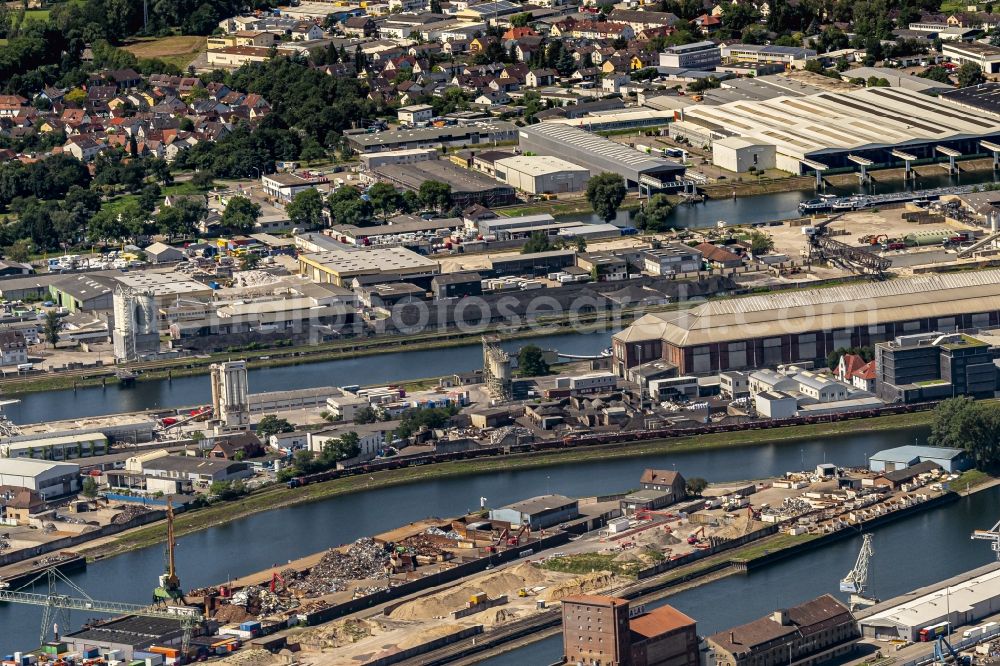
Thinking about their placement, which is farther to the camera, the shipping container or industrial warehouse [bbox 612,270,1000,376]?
industrial warehouse [bbox 612,270,1000,376]

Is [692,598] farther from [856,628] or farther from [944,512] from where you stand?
[944,512]

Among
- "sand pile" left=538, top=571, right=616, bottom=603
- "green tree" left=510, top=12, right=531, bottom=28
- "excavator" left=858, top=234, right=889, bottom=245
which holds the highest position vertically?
"green tree" left=510, top=12, right=531, bottom=28

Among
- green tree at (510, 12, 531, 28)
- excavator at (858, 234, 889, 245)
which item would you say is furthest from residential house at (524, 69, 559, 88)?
excavator at (858, 234, 889, 245)

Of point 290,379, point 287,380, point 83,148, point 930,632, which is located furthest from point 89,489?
point 83,148

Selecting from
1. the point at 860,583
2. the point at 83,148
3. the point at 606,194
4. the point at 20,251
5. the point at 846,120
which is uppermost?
the point at 83,148

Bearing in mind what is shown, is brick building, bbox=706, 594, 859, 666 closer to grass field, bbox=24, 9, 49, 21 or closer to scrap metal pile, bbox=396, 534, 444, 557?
scrap metal pile, bbox=396, 534, 444, 557

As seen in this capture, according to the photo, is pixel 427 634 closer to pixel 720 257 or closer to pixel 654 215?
pixel 720 257
